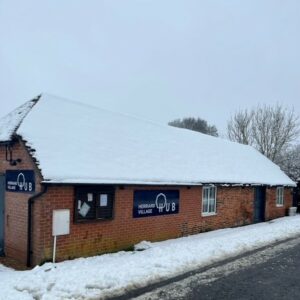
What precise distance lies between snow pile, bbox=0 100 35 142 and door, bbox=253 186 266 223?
12994 mm

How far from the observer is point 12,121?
11008 millimetres

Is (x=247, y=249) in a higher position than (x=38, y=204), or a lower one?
lower

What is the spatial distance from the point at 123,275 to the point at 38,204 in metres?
2.87

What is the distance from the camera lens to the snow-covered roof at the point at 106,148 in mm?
10094

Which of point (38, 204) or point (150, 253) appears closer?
point (38, 204)

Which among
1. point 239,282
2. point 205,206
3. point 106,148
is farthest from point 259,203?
point 239,282

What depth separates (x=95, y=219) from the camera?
1057cm

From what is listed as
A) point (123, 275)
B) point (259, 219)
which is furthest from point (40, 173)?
point (259, 219)

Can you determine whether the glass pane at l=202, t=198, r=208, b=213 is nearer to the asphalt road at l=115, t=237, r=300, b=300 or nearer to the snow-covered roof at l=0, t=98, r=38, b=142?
the asphalt road at l=115, t=237, r=300, b=300

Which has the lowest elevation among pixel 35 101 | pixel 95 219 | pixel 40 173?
pixel 95 219

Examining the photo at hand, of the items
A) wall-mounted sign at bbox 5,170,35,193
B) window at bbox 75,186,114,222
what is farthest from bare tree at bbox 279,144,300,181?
wall-mounted sign at bbox 5,170,35,193

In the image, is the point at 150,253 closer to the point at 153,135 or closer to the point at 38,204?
the point at 38,204

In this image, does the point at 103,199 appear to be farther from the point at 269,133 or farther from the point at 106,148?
the point at 269,133

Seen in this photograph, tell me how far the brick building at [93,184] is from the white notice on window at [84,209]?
0.04m
